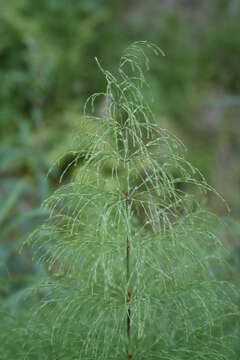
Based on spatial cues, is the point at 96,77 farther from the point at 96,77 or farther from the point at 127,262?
the point at 127,262

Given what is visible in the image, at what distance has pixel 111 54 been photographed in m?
4.90

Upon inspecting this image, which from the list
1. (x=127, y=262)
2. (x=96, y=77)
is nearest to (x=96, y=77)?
(x=96, y=77)

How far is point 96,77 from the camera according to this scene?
488cm

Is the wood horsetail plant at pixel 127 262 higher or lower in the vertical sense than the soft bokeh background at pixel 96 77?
lower

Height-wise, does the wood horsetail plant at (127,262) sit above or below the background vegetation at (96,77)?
below

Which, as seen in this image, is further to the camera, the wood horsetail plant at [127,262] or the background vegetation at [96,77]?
the background vegetation at [96,77]

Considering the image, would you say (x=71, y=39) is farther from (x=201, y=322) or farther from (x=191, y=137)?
(x=201, y=322)

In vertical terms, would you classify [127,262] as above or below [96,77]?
below

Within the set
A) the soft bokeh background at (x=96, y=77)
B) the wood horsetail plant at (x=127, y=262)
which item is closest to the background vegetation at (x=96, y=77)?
the soft bokeh background at (x=96, y=77)

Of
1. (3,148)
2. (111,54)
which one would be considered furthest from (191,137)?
(3,148)

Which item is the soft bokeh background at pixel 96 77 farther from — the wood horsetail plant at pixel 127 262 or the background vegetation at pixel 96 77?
the wood horsetail plant at pixel 127 262

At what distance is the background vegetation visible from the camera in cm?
457

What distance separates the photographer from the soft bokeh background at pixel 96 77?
15.0 ft

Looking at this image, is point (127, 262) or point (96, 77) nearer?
point (127, 262)
